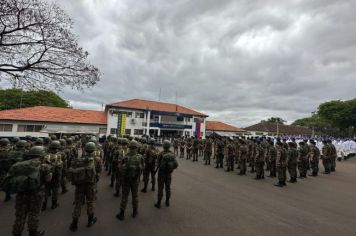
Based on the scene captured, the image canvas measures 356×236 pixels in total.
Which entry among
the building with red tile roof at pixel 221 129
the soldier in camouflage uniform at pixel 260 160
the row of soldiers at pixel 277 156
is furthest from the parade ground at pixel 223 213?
the building with red tile roof at pixel 221 129

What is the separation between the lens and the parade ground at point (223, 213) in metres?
4.95

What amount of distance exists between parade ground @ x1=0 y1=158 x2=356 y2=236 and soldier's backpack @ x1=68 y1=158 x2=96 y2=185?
3.40 ft

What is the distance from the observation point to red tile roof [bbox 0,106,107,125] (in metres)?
26.3

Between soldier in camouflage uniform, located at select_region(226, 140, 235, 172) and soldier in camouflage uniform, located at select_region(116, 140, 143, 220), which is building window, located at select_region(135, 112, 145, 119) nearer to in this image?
soldier in camouflage uniform, located at select_region(226, 140, 235, 172)

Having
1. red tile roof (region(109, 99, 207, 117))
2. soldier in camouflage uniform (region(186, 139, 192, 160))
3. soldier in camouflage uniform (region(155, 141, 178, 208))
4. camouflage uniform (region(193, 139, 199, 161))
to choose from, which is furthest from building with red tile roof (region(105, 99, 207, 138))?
soldier in camouflage uniform (region(155, 141, 178, 208))

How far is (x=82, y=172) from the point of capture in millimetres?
4789

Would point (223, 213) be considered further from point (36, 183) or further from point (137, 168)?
point (36, 183)

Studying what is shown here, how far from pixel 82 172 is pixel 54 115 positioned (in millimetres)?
28816

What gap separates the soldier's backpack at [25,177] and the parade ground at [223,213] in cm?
115

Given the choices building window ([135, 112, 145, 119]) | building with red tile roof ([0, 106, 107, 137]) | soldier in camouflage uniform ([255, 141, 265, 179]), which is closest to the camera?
soldier in camouflage uniform ([255, 141, 265, 179])

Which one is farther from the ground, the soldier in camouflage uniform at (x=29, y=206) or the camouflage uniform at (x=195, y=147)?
the camouflage uniform at (x=195, y=147)

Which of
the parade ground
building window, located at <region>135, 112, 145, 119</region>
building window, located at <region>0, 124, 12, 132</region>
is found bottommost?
the parade ground

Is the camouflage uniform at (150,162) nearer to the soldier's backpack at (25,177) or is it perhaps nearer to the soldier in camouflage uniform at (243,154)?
the soldier's backpack at (25,177)

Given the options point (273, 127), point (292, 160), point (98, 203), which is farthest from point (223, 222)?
point (273, 127)
